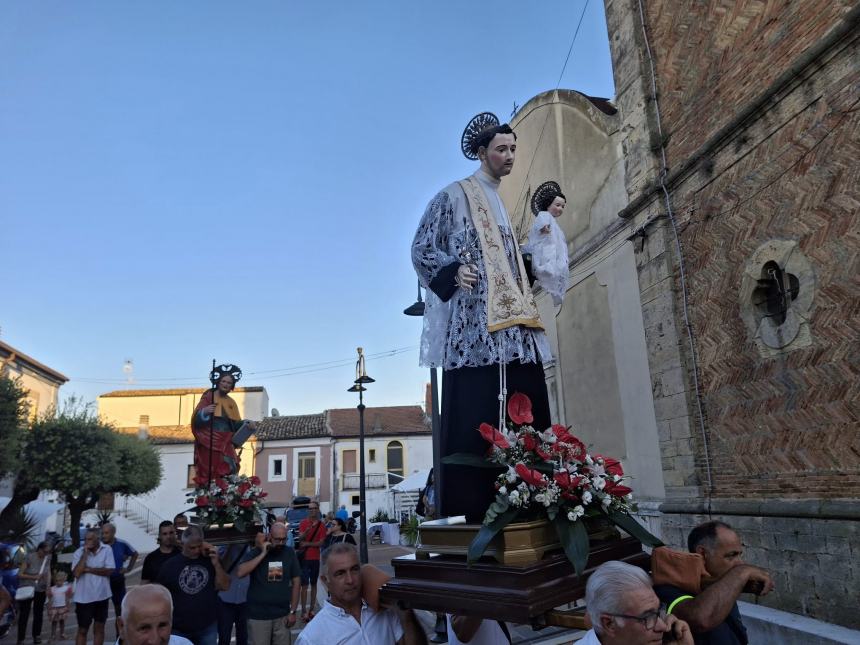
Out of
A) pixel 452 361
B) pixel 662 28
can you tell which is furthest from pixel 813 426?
pixel 662 28

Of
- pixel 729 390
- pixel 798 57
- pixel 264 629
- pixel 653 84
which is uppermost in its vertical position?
pixel 653 84

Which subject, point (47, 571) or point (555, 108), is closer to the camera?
point (47, 571)

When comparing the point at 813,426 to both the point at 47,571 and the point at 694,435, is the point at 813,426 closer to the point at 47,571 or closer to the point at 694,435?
the point at 694,435

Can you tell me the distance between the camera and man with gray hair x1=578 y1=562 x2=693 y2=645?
1.90 m

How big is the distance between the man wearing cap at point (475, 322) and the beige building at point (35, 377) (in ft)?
91.7

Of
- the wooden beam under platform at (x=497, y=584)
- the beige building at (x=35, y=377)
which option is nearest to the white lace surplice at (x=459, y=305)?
the wooden beam under platform at (x=497, y=584)

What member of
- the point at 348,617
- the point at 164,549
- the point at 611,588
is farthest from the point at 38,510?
the point at 611,588

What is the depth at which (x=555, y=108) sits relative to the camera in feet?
38.8

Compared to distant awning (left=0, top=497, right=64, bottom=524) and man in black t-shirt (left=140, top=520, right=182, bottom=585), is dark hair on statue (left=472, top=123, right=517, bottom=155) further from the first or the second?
distant awning (left=0, top=497, right=64, bottom=524)

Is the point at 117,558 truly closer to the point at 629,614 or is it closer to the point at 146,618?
the point at 146,618

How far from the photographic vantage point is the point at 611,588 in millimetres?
1951

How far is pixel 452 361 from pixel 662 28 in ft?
23.3

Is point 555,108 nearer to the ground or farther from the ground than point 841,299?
farther from the ground

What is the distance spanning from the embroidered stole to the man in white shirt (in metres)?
6.78
